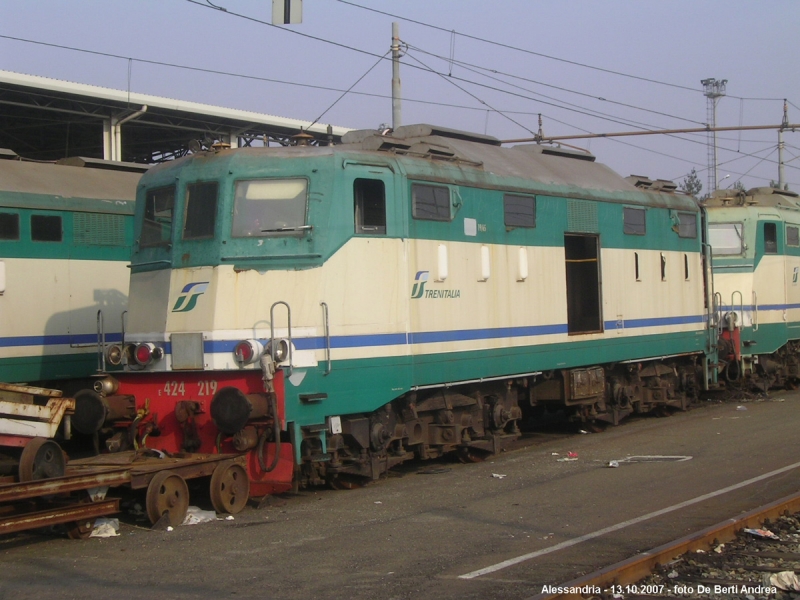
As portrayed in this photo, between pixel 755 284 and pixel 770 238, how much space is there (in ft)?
4.11

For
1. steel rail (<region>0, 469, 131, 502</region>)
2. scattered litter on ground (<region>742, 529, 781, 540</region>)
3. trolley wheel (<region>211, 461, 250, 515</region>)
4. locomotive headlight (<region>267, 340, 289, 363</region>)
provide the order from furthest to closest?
locomotive headlight (<region>267, 340, 289, 363</region>), trolley wheel (<region>211, 461, 250, 515</region>), scattered litter on ground (<region>742, 529, 781, 540</region>), steel rail (<region>0, 469, 131, 502</region>)

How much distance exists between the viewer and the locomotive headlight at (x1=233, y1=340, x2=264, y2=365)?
9672 millimetres

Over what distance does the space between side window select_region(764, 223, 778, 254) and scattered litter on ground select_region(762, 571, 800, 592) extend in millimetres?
15118

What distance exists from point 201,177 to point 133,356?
207cm

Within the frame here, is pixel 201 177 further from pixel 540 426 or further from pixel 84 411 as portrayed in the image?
pixel 540 426

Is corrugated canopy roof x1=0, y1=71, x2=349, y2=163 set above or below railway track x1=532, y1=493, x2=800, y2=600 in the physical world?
above

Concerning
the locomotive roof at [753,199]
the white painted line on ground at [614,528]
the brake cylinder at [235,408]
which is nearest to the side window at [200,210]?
the brake cylinder at [235,408]

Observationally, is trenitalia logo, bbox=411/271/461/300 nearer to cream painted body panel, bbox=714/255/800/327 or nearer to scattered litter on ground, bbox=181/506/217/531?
scattered litter on ground, bbox=181/506/217/531

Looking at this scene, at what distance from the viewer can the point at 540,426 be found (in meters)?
17.1

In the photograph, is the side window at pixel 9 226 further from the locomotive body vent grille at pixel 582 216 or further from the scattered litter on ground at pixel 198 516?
the locomotive body vent grille at pixel 582 216

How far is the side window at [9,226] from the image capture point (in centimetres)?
1263

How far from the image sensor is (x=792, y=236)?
70.8 feet

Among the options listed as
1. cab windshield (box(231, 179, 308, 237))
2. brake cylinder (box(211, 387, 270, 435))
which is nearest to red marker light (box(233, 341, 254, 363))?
brake cylinder (box(211, 387, 270, 435))

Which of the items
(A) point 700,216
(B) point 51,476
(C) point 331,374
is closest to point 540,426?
(A) point 700,216
